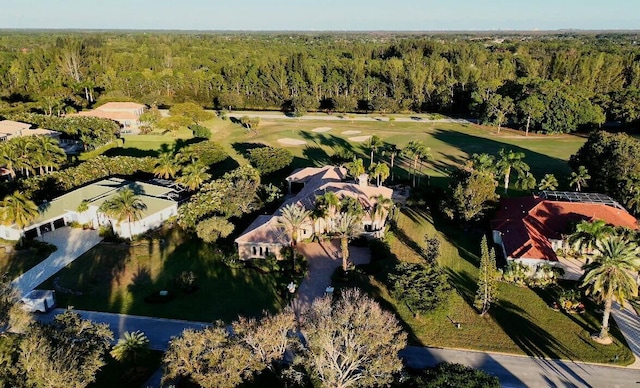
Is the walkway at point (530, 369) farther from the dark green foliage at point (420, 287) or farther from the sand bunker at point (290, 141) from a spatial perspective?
the sand bunker at point (290, 141)

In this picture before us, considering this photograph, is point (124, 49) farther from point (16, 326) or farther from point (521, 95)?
point (16, 326)

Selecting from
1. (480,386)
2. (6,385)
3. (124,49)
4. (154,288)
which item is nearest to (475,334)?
(480,386)

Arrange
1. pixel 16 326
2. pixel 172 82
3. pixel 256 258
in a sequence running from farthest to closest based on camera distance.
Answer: pixel 172 82 < pixel 256 258 < pixel 16 326

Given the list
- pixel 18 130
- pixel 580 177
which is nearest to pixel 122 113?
pixel 18 130

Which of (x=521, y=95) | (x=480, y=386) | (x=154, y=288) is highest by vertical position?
(x=521, y=95)

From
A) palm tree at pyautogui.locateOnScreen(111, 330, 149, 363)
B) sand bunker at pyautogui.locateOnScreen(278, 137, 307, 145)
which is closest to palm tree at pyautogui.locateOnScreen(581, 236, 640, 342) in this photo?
palm tree at pyautogui.locateOnScreen(111, 330, 149, 363)

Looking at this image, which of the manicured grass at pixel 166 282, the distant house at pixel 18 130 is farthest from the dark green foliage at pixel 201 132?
the manicured grass at pixel 166 282

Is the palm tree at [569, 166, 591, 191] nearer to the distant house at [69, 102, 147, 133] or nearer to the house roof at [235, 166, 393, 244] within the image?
the house roof at [235, 166, 393, 244]

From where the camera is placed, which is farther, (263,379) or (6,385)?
(263,379)
